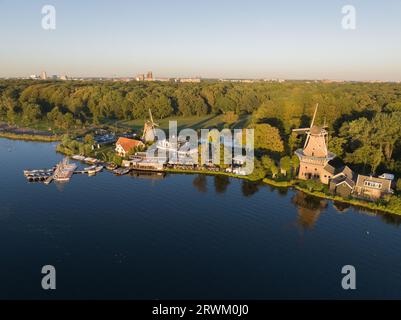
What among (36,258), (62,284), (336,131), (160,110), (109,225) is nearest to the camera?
(62,284)

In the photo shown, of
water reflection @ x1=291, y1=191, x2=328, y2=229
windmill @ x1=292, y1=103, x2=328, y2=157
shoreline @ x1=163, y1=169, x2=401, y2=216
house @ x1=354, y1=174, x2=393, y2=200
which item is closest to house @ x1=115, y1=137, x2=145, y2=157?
shoreline @ x1=163, y1=169, x2=401, y2=216

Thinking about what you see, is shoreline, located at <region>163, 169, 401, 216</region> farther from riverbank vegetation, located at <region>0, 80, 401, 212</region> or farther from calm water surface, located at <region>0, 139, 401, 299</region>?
calm water surface, located at <region>0, 139, 401, 299</region>

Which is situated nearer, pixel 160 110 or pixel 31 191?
pixel 31 191

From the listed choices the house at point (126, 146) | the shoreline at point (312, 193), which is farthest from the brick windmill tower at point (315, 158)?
the house at point (126, 146)

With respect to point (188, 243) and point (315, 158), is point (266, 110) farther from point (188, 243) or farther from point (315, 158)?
point (188, 243)

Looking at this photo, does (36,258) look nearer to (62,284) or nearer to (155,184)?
(62,284)
